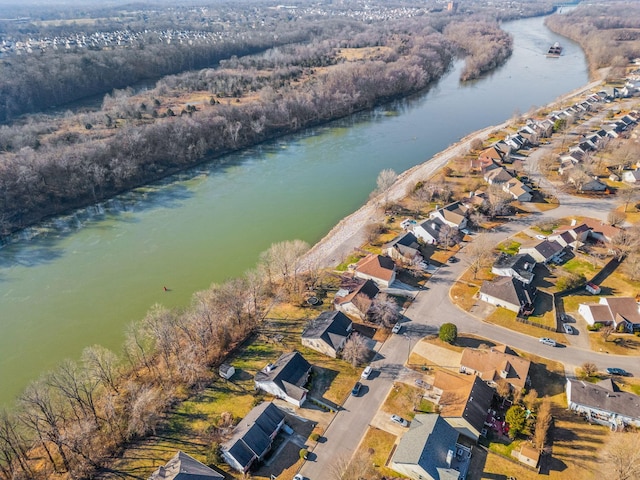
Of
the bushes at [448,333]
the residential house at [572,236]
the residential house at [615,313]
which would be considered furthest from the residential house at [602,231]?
the bushes at [448,333]

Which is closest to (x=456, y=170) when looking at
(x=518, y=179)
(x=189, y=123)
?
(x=518, y=179)

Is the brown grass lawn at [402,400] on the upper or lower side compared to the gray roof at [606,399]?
lower

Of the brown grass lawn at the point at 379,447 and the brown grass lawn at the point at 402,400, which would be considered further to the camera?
the brown grass lawn at the point at 402,400

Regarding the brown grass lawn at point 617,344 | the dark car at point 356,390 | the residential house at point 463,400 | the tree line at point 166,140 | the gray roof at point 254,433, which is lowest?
the brown grass lawn at point 617,344

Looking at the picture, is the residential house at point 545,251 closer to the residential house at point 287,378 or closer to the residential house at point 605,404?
the residential house at point 605,404

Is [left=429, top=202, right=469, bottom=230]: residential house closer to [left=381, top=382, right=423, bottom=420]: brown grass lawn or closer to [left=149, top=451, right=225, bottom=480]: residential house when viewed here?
[left=381, top=382, right=423, bottom=420]: brown grass lawn

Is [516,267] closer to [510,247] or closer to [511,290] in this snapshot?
[511,290]
